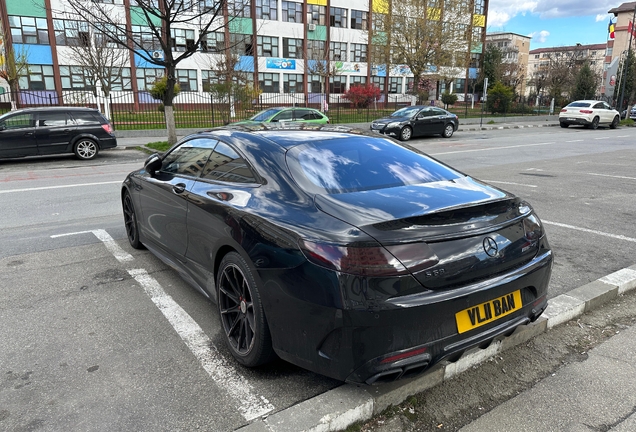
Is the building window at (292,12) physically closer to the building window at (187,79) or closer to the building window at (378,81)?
the building window at (378,81)

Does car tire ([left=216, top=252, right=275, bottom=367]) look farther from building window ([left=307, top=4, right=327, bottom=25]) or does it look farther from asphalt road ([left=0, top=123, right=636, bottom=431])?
building window ([left=307, top=4, right=327, bottom=25])

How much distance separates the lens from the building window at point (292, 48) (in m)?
48.6

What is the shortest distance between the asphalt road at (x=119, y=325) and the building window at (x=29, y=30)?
37280mm

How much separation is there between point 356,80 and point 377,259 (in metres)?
54.1

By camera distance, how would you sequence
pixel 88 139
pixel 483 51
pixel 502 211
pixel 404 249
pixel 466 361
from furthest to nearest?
pixel 483 51, pixel 88 139, pixel 466 361, pixel 502 211, pixel 404 249

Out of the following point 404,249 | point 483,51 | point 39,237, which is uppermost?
point 483,51

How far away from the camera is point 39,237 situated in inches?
239

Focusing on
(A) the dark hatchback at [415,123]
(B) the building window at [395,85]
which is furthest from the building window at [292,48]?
(A) the dark hatchback at [415,123]

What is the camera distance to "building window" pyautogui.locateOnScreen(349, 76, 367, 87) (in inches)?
2095

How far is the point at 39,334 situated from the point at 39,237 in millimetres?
3016

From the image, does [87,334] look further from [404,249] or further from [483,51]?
[483,51]

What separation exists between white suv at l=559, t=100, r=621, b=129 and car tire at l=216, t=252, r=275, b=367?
3189 centimetres

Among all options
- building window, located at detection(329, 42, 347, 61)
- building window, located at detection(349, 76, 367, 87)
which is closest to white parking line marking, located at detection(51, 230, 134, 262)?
building window, located at detection(329, 42, 347, 61)

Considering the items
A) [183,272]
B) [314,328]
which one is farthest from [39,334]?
[314,328]
